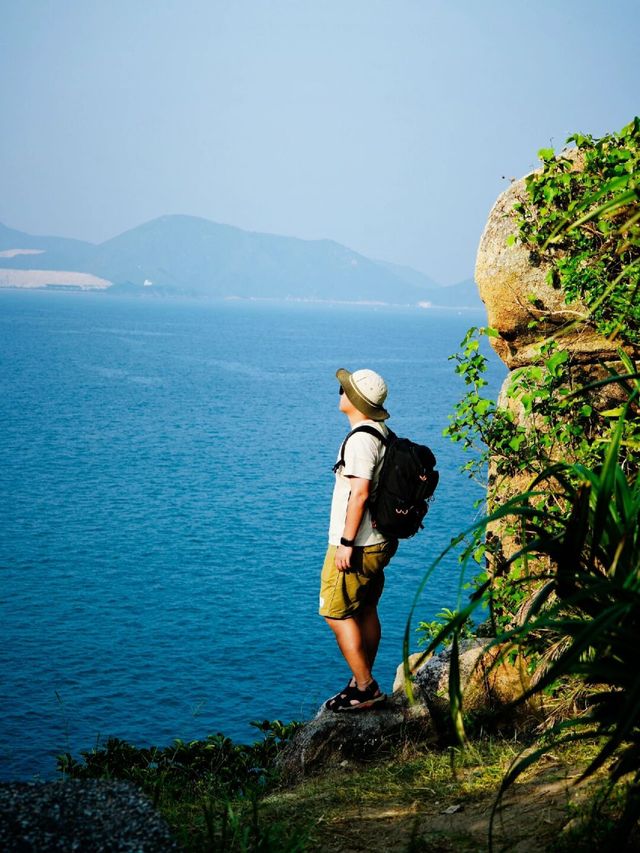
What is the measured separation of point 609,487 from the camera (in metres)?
2.84

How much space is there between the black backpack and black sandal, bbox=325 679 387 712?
1250 mm

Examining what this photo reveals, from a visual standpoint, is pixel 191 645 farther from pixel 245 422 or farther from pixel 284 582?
pixel 245 422

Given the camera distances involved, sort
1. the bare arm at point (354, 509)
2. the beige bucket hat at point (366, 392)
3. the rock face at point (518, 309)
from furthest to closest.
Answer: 1. the rock face at point (518, 309)
2. the beige bucket hat at point (366, 392)
3. the bare arm at point (354, 509)

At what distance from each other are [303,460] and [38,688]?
27856 mm

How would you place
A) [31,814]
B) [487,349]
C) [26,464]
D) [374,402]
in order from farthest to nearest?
1. [487,349]
2. [26,464]
3. [374,402]
4. [31,814]

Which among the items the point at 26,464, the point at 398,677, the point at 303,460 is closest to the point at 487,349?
the point at 303,460

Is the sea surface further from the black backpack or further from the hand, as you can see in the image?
the black backpack

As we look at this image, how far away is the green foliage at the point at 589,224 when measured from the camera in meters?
7.25

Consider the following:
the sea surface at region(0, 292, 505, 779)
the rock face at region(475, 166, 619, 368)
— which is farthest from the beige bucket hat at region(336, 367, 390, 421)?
the rock face at region(475, 166, 619, 368)

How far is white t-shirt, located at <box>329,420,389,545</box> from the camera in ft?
18.2

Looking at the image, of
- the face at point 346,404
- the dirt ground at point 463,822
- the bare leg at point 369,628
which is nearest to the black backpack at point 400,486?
the face at point 346,404

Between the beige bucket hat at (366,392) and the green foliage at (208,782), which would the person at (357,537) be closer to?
the beige bucket hat at (366,392)

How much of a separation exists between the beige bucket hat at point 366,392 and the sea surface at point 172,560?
336cm

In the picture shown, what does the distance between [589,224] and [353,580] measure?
4.19 metres
